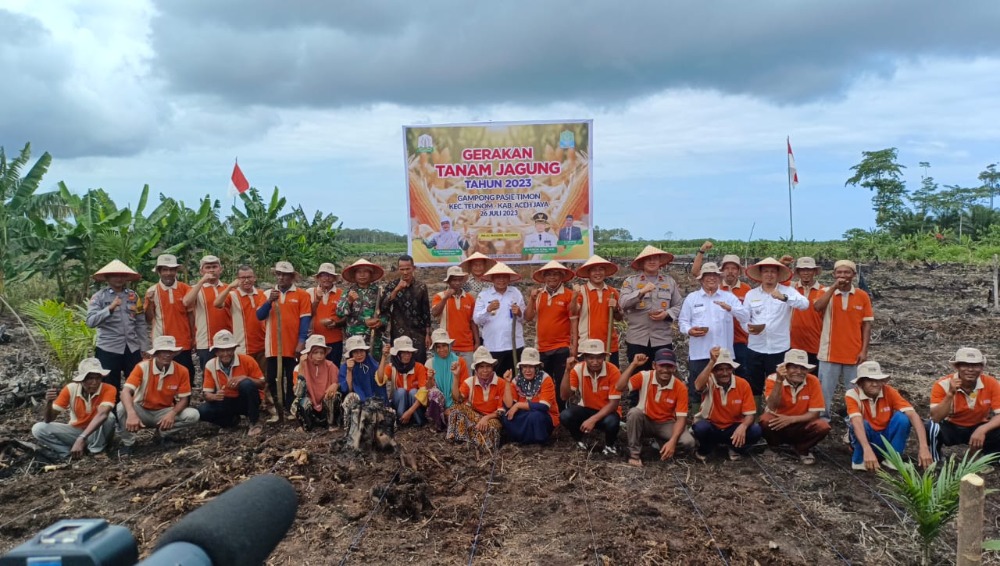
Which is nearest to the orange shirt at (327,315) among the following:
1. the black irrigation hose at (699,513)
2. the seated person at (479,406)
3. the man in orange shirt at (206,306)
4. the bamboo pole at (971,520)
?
the man in orange shirt at (206,306)

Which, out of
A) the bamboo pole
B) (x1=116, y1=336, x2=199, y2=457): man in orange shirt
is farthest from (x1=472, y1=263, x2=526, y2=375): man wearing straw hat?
the bamboo pole

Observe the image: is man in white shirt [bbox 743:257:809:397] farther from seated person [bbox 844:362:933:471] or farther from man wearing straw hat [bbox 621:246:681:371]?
seated person [bbox 844:362:933:471]

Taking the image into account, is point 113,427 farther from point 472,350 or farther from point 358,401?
point 472,350

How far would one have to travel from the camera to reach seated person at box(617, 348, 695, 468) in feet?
19.6

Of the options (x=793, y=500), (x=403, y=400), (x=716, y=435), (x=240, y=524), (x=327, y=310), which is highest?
(x=240, y=524)

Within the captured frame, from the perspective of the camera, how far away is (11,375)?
29.0ft

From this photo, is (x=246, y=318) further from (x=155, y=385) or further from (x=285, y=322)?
(x=155, y=385)

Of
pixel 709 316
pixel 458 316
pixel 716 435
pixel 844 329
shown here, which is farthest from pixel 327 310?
pixel 844 329

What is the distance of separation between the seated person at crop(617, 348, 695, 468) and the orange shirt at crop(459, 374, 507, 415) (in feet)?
3.74

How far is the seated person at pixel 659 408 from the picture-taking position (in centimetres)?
598

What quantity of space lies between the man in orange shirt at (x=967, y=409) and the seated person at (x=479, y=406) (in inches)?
149

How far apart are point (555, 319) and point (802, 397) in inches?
93.6

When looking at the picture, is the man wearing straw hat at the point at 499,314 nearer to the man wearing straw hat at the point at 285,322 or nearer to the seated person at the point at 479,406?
the seated person at the point at 479,406

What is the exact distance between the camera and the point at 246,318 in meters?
7.26
